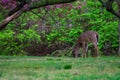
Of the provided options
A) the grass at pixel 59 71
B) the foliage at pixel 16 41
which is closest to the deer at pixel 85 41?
the foliage at pixel 16 41

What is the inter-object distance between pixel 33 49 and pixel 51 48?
117cm

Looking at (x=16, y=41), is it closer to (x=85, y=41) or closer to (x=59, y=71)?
(x=85, y=41)

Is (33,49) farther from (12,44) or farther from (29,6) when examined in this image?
(29,6)

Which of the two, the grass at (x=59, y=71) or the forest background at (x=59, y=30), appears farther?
the forest background at (x=59, y=30)

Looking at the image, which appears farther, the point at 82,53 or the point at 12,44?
the point at 12,44

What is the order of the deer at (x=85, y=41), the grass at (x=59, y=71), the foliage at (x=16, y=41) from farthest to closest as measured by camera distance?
the foliage at (x=16, y=41), the deer at (x=85, y=41), the grass at (x=59, y=71)

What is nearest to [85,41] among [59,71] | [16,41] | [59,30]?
[59,30]

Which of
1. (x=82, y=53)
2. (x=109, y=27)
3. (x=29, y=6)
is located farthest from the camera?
(x=109, y=27)

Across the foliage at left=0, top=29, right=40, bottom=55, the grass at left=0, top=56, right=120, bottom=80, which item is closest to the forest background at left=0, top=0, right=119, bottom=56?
the foliage at left=0, top=29, right=40, bottom=55


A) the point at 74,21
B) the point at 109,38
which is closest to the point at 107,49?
the point at 109,38

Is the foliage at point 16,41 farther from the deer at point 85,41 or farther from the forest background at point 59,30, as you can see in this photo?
the deer at point 85,41

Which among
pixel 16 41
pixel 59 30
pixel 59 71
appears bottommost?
pixel 16 41

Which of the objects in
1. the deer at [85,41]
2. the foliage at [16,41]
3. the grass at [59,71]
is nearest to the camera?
the grass at [59,71]

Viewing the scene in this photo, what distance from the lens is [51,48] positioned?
2578cm
